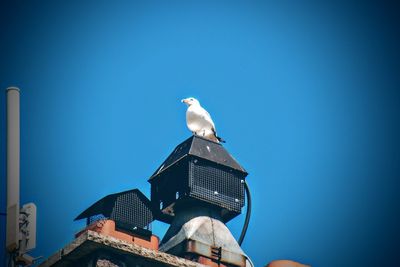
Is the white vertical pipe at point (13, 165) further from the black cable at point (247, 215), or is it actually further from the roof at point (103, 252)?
the black cable at point (247, 215)

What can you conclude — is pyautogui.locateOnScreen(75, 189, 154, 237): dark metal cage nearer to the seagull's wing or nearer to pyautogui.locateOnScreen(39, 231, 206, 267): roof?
pyautogui.locateOnScreen(39, 231, 206, 267): roof

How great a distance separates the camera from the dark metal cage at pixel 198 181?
116 ft

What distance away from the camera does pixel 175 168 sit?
36156 millimetres

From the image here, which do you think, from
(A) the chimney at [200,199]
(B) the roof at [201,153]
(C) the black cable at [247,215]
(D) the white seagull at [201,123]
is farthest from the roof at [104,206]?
(D) the white seagull at [201,123]

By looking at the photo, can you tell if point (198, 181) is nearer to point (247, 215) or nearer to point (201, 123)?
point (247, 215)

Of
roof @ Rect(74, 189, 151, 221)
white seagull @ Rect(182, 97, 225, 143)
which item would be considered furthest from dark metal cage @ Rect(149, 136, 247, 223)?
roof @ Rect(74, 189, 151, 221)

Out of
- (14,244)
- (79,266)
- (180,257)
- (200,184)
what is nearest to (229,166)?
(200,184)

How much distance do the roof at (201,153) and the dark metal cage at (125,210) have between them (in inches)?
138

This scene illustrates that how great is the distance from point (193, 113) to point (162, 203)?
4.92 m

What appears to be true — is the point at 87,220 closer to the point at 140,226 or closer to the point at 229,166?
the point at 140,226

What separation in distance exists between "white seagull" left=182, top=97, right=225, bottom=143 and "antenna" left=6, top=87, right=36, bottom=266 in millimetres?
20645

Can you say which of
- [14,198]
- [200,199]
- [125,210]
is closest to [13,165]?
[14,198]

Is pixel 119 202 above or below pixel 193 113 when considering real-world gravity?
below

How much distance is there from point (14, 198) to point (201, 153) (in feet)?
59.3
